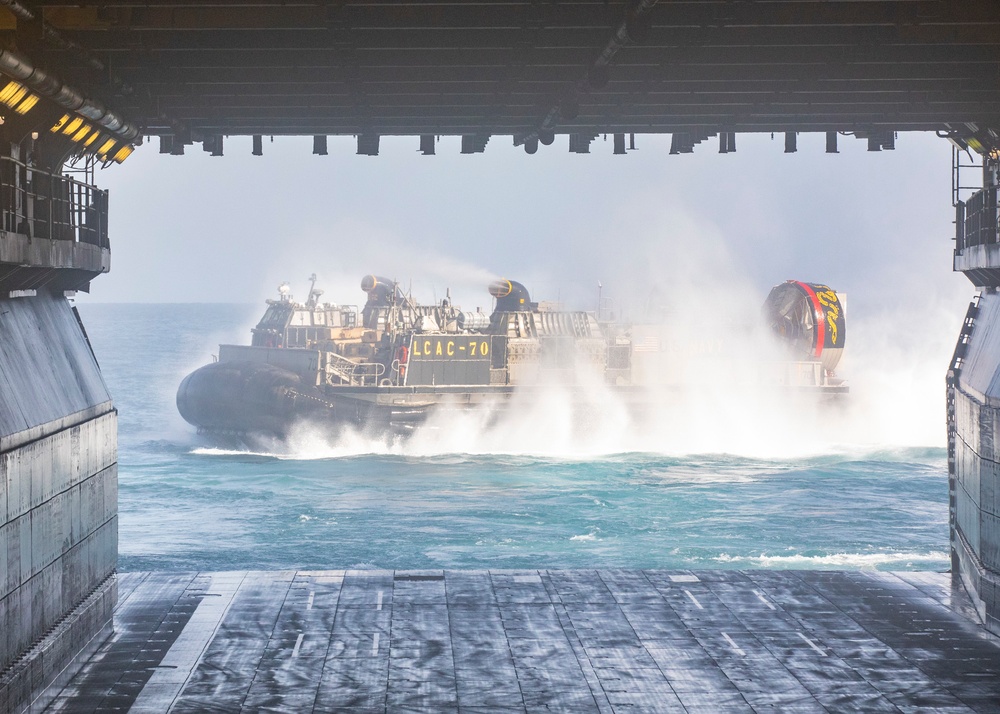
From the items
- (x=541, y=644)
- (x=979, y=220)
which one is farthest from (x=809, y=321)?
(x=541, y=644)

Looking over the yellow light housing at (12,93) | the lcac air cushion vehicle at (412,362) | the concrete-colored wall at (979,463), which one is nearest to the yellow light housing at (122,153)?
the yellow light housing at (12,93)

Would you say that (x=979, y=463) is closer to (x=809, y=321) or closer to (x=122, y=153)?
(x=122, y=153)

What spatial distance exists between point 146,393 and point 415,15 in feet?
239

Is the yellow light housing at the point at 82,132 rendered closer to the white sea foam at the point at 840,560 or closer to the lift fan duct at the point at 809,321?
the white sea foam at the point at 840,560

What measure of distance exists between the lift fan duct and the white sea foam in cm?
2263

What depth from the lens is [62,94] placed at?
46.8 ft

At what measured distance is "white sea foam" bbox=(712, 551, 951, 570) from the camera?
90.0ft

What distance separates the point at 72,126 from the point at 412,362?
2771 cm

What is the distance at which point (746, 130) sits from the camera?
760 inches

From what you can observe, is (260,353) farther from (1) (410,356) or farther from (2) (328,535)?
(2) (328,535)

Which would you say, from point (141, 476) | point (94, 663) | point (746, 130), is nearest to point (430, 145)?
point (746, 130)

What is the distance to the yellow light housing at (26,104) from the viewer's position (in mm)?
14297

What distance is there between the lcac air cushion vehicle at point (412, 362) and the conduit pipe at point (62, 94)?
84.7ft

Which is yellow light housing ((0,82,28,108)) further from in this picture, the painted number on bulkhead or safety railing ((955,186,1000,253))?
the painted number on bulkhead
